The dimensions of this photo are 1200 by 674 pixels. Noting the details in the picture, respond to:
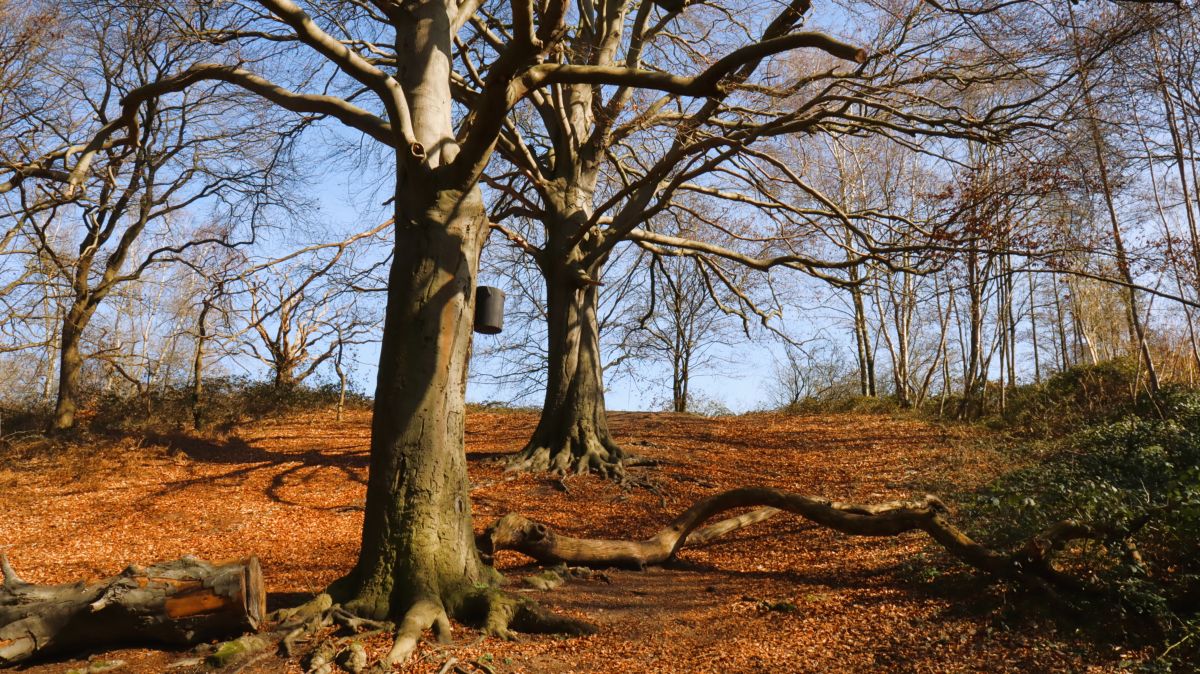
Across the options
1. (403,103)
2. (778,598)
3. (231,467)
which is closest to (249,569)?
(403,103)

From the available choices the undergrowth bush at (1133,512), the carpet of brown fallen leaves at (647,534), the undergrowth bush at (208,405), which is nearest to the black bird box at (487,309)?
the carpet of brown fallen leaves at (647,534)

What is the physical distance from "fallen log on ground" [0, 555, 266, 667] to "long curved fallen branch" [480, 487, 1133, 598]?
72.0 inches

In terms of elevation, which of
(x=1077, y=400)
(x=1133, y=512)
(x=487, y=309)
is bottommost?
(x=1133, y=512)

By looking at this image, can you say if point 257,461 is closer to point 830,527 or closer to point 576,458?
point 576,458

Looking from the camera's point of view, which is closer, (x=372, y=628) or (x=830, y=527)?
(x=372, y=628)

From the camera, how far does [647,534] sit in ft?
24.4

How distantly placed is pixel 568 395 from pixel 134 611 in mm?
6356

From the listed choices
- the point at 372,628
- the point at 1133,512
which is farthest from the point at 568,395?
the point at 1133,512

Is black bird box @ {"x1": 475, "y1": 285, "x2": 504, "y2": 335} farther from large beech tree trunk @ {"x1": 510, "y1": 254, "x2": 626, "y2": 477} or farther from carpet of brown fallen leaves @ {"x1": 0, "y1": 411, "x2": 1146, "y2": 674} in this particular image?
large beech tree trunk @ {"x1": 510, "y1": 254, "x2": 626, "y2": 477}

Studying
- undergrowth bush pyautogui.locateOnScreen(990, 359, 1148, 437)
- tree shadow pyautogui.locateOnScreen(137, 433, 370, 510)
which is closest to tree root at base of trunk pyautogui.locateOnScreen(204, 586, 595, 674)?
tree shadow pyautogui.locateOnScreen(137, 433, 370, 510)

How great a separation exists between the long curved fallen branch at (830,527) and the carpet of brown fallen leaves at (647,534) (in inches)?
7.0

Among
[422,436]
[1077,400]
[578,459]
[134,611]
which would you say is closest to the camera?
[134,611]

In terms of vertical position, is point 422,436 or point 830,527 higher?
point 422,436

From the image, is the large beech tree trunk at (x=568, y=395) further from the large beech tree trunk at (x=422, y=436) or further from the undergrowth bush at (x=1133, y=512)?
the large beech tree trunk at (x=422, y=436)
